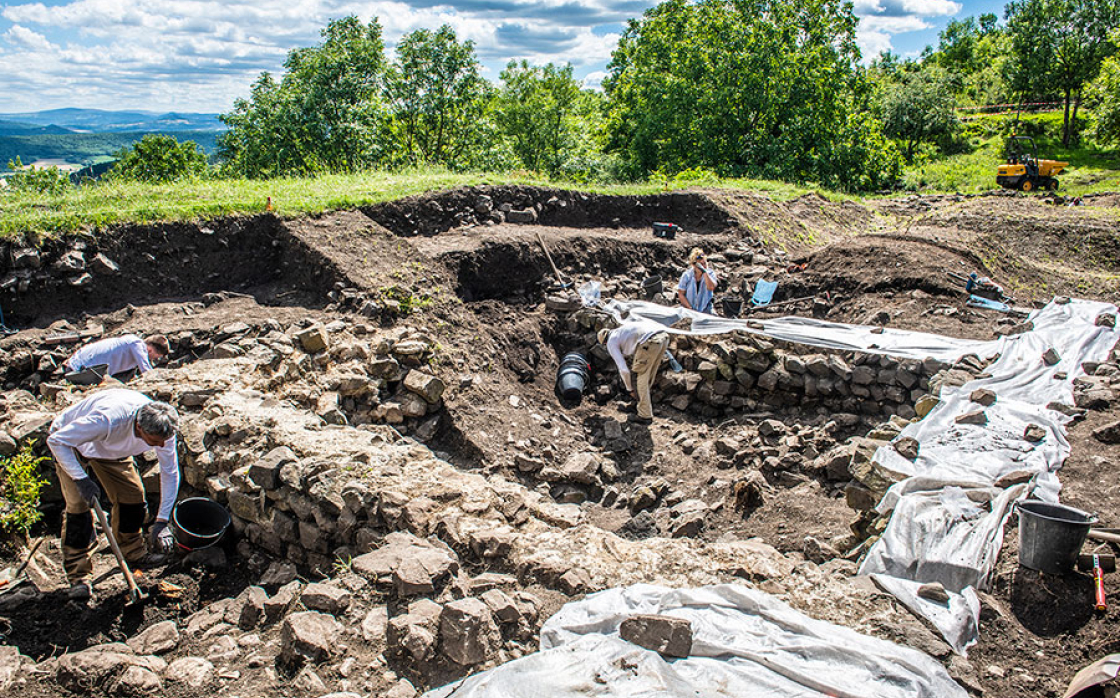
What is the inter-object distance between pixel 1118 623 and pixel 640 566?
7.62 feet

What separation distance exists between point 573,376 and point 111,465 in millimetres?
4868

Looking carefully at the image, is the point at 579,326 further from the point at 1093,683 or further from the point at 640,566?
the point at 1093,683

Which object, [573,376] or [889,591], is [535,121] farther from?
[889,591]

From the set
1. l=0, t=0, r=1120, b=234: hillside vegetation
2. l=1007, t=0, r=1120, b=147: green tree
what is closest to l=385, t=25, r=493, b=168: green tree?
l=0, t=0, r=1120, b=234: hillside vegetation

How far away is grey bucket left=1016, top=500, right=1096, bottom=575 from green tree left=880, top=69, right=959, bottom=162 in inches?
1284

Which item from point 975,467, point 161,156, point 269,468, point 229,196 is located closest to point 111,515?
point 269,468

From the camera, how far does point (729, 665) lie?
273 cm

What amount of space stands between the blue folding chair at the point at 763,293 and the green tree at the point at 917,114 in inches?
1036

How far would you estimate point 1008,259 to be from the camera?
1108 centimetres

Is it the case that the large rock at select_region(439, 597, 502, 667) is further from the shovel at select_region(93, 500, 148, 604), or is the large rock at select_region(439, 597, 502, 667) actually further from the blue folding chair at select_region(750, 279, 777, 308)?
the blue folding chair at select_region(750, 279, 777, 308)

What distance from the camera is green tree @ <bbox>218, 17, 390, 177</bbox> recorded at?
18.0 meters

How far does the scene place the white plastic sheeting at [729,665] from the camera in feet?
8.46

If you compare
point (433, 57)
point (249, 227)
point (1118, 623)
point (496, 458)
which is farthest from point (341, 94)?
point (1118, 623)

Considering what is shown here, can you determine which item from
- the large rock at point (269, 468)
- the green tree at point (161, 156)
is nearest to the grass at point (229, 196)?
the large rock at point (269, 468)
